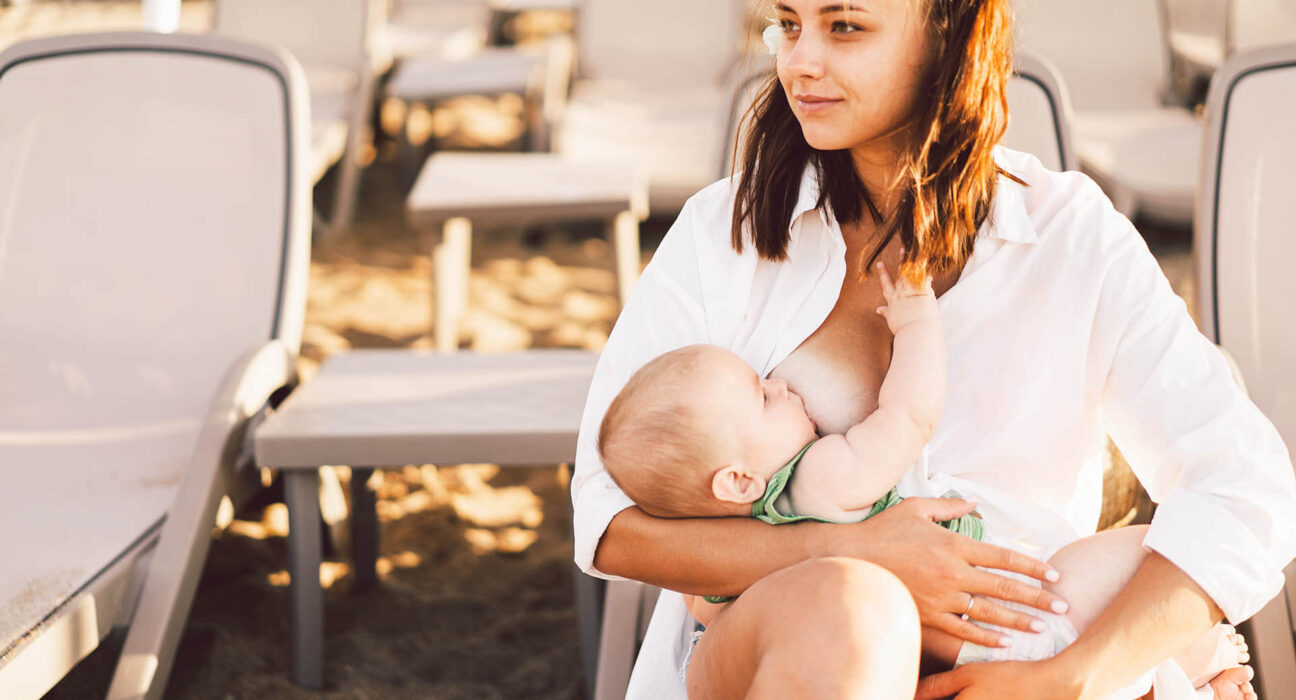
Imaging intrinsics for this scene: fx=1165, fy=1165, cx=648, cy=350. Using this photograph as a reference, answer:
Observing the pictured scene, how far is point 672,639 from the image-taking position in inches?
66.1

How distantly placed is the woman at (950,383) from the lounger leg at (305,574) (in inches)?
31.4

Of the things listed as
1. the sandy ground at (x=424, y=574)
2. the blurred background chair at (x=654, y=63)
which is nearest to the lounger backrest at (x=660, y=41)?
the blurred background chair at (x=654, y=63)

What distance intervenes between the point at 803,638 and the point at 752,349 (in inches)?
19.6

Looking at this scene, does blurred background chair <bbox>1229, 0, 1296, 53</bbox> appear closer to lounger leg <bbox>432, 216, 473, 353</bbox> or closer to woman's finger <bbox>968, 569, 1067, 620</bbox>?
lounger leg <bbox>432, 216, 473, 353</bbox>

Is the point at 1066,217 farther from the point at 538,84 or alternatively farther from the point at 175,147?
the point at 538,84

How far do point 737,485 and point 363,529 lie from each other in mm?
1465

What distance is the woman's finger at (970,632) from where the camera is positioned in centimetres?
138

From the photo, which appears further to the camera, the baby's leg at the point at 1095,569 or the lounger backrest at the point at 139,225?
the lounger backrest at the point at 139,225

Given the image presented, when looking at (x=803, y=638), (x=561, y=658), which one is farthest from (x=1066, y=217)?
(x=561, y=658)

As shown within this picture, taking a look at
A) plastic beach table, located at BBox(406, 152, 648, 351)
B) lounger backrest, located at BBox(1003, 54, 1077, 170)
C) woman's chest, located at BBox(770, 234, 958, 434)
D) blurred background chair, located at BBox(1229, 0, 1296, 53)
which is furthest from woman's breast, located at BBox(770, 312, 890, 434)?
blurred background chair, located at BBox(1229, 0, 1296, 53)

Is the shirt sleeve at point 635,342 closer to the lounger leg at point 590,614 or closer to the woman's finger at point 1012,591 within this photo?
the woman's finger at point 1012,591

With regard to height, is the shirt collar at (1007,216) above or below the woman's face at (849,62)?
below

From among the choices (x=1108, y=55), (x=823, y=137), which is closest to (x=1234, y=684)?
(x=823, y=137)

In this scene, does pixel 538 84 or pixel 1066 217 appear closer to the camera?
pixel 1066 217
